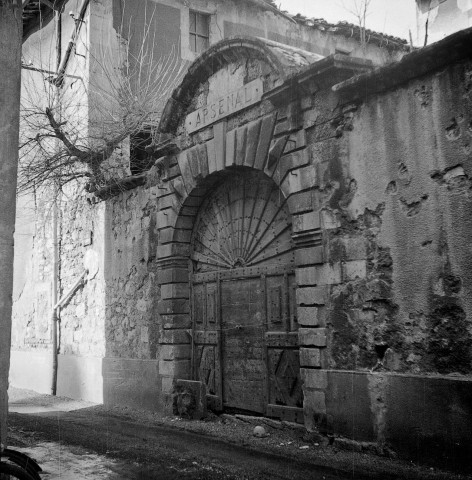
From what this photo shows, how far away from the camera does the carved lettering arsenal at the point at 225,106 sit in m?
7.01

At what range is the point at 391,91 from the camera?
5438mm

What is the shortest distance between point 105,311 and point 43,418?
6.98ft

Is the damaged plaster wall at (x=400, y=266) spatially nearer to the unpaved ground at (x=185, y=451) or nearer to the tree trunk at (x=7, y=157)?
the unpaved ground at (x=185, y=451)

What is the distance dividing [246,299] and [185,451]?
2.09 meters

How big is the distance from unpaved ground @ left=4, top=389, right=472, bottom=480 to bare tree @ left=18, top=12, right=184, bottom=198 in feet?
13.9

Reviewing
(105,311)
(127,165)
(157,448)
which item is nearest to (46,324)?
(105,311)

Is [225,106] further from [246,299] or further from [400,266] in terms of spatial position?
[400,266]

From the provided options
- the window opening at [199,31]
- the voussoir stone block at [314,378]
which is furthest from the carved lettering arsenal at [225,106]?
the window opening at [199,31]

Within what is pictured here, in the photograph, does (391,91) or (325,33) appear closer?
(391,91)

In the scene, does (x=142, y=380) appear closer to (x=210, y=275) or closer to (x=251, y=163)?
(x=210, y=275)

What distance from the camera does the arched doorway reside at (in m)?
6.70

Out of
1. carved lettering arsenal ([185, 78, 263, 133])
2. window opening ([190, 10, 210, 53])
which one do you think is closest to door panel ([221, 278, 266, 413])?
carved lettering arsenal ([185, 78, 263, 133])

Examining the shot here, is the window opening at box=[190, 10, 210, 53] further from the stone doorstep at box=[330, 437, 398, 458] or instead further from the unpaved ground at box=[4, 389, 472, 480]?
the stone doorstep at box=[330, 437, 398, 458]

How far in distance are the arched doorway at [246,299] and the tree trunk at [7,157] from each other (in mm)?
3520
